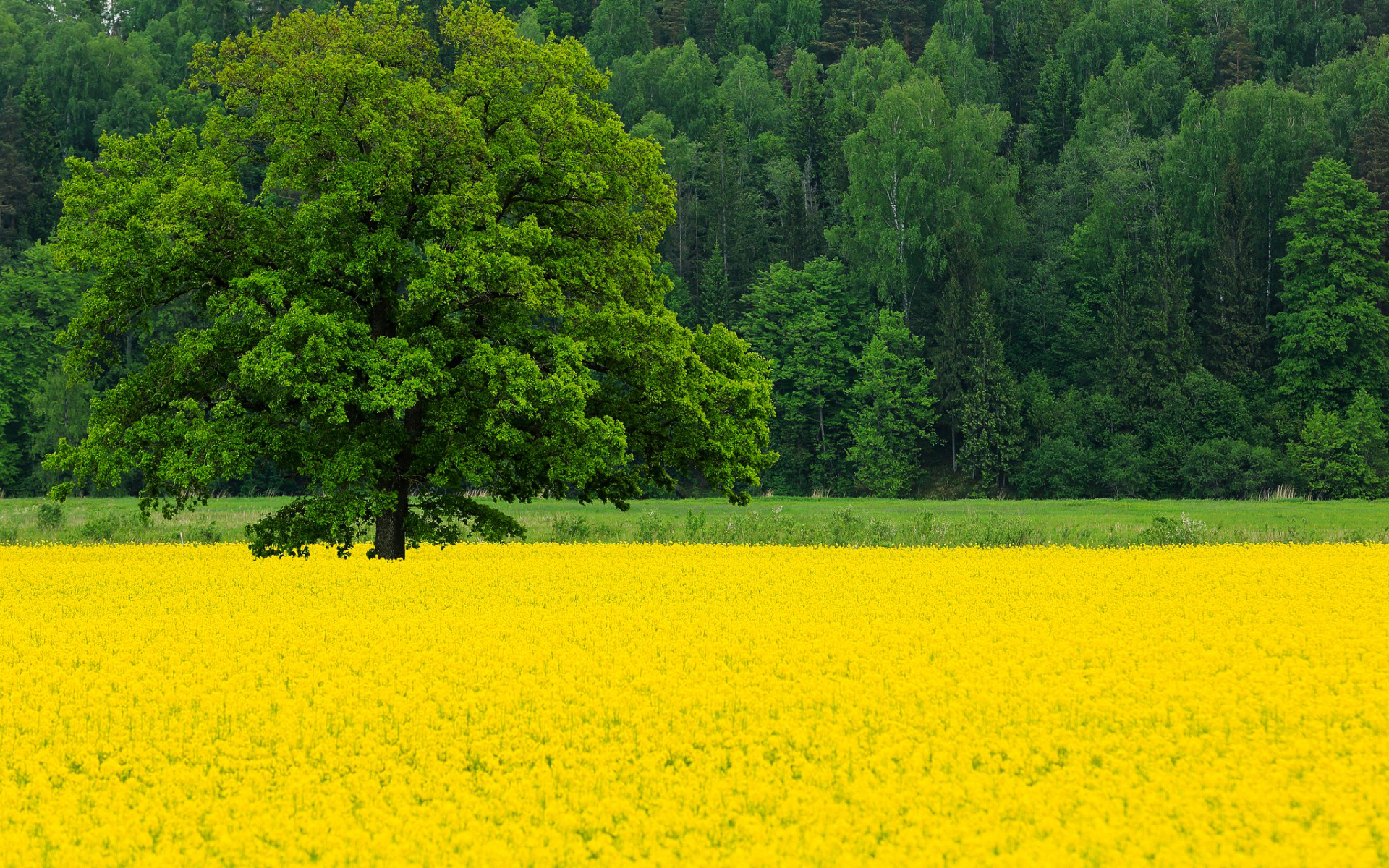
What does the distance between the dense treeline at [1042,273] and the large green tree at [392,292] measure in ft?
130

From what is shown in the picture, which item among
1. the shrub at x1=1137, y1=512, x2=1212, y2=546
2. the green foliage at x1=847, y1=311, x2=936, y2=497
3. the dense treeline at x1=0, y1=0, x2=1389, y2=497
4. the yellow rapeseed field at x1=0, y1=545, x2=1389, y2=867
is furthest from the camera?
the green foliage at x1=847, y1=311, x2=936, y2=497

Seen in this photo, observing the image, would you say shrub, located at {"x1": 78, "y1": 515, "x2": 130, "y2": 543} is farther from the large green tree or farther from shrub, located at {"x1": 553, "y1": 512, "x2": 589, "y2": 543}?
shrub, located at {"x1": 553, "y1": 512, "x2": 589, "y2": 543}

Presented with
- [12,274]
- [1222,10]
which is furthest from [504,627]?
[1222,10]

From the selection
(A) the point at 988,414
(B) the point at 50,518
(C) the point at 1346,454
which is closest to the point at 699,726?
(B) the point at 50,518

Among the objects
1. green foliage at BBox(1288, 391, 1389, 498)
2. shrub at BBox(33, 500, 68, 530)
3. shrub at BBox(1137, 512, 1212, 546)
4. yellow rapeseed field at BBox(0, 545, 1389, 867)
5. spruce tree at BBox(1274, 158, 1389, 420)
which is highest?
spruce tree at BBox(1274, 158, 1389, 420)

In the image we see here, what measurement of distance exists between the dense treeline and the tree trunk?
A: 42.7m

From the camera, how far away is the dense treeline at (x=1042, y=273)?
2975 inches

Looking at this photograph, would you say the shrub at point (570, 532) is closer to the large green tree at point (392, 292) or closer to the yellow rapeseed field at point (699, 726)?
the large green tree at point (392, 292)

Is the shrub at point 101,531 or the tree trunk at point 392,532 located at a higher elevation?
the tree trunk at point 392,532

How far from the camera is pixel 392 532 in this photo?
28.2 m

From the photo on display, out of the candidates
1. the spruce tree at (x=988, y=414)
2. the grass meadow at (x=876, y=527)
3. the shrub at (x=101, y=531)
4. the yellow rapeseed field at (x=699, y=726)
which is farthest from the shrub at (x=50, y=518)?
the spruce tree at (x=988, y=414)

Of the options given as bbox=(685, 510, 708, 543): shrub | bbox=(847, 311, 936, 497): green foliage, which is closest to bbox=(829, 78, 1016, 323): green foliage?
bbox=(847, 311, 936, 497): green foliage

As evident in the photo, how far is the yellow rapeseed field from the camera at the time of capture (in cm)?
916

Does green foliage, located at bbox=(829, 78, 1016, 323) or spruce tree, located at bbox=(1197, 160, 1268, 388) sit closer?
spruce tree, located at bbox=(1197, 160, 1268, 388)
